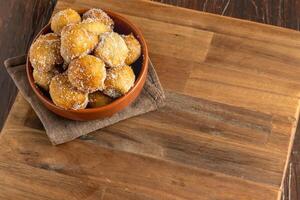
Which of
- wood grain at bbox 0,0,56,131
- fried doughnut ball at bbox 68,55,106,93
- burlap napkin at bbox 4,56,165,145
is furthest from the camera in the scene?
wood grain at bbox 0,0,56,131

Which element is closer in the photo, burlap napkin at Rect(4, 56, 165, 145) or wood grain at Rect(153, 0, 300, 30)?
burlap napkin at Rect(4, 56, 165, 145)

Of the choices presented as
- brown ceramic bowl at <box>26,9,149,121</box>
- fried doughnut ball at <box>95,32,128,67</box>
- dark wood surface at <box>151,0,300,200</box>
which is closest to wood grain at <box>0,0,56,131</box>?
dark wood surface at <box>151,0,300,200</box>

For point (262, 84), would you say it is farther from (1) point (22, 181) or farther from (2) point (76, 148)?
(1) point (22, 181)

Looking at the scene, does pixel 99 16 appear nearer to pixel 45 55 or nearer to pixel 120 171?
pixel 45 55

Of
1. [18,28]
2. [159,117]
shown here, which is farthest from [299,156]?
[18,28]

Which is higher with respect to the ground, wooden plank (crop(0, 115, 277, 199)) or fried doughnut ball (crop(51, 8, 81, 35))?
fried doughnut ball (crop(51, 8, 81, 35))

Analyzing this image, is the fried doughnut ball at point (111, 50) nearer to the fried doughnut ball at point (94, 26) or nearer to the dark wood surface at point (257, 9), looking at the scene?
the fried doughnut ball at point (94, 26)

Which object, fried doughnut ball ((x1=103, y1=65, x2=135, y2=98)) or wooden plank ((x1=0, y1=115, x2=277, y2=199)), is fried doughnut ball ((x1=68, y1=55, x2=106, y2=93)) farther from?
wooden plank ((x1=0, y1=115, x2=277, y2=199))
